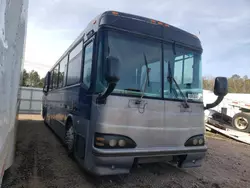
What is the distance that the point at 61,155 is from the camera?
524 cm

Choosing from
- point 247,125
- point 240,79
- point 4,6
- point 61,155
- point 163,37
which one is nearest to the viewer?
point 4,6

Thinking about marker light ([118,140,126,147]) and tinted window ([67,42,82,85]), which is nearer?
marker light ([118,140,126,147])

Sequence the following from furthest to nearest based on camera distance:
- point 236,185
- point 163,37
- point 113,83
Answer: point 236,185
point 163,37
point 113,83

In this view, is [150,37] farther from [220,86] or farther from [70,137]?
[70,137]

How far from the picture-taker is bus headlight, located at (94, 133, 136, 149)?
10.2 ft

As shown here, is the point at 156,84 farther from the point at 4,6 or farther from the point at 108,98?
the point at 4,6

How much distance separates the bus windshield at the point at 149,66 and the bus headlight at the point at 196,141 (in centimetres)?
72

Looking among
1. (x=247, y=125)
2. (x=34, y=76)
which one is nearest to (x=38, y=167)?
(x=247, y=125)

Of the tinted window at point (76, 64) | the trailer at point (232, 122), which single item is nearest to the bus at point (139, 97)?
the tinted window at point (76, 64)

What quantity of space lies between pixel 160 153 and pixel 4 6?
2.95 m

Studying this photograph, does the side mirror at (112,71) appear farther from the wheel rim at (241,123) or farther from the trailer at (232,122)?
the wheel rim at (241,123)

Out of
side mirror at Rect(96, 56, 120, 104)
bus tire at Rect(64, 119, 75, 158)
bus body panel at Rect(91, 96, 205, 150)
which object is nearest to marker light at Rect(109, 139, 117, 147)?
bus body panel at Rect(91, 96, 205, 150)

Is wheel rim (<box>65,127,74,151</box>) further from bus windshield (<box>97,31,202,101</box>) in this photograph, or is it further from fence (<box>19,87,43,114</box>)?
fence (<box>19,87,43,114</box>)

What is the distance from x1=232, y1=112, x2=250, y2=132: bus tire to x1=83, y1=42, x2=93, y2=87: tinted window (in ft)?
32.6
